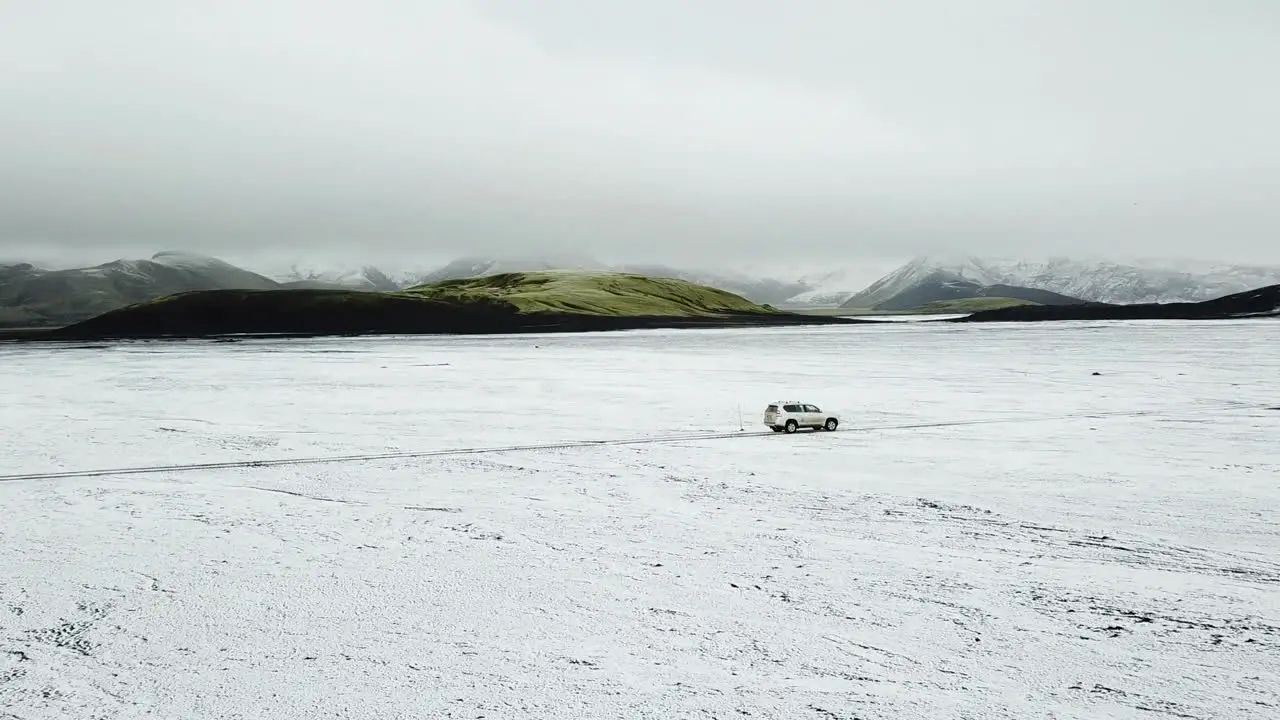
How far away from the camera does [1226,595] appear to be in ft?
42.4

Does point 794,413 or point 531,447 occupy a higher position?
point 794,413

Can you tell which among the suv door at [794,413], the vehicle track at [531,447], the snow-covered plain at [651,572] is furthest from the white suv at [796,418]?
the snow-covered plain at [651,572]

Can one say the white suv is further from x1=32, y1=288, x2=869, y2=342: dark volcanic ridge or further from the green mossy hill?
the green mossy hill

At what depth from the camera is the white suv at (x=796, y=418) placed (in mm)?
31734

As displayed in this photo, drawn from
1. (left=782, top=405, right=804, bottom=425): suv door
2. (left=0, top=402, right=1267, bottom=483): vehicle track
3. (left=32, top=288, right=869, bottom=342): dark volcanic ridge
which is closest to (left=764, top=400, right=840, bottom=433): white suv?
(left=782, top=405, right=804, bottom=425): suv door

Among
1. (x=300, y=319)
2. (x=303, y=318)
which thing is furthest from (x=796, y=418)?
(x=303, y=318)

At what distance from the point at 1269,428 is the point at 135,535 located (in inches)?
1281

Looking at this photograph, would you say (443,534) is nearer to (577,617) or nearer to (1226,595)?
(577,617)

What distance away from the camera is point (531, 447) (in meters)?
28.6

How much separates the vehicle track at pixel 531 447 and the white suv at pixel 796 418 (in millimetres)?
309

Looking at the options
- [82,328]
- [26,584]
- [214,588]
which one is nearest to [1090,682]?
[214,588]

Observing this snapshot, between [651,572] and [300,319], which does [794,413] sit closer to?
[651,572]

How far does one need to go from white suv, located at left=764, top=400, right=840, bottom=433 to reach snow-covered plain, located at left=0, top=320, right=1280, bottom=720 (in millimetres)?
540

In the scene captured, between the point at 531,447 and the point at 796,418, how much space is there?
9.15m
